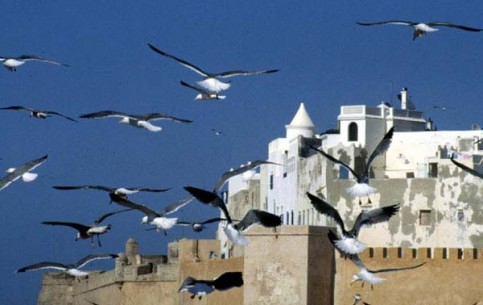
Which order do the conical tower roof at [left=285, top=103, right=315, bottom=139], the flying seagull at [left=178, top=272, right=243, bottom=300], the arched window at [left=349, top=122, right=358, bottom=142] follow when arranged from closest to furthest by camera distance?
the flying seagull at [left=178, top=272, right=243, bottom=300]
the arched window at [left=349, top=122, right=358, bottom=142]
the conical tower roof at [left=285, top=103, right=315, bottom=139]

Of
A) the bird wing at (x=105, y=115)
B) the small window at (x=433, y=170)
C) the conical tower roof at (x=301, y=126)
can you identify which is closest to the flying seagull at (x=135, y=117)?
the bird wing at (x=105, y=115)

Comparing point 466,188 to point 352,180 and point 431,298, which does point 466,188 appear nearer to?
point 352,180

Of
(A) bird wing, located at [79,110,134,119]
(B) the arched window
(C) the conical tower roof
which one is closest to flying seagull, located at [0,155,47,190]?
(A) bird wing, located at [79,110,134,119]

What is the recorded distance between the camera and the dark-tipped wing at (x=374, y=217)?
42.1 meters

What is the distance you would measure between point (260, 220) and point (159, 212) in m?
3.91

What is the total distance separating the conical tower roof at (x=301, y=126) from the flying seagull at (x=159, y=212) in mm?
36259

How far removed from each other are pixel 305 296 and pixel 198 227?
27.0 feet

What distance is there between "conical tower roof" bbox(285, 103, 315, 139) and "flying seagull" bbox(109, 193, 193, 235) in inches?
1428

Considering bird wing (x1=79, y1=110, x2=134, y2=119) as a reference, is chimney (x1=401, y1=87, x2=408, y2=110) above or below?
above

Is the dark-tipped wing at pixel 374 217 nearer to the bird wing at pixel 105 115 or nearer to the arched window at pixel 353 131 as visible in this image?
the bird wing at pixel 105 115

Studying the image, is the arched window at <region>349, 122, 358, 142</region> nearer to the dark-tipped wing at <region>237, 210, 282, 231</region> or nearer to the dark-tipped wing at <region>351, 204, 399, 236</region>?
the dark-tipped wing at <region>237, 210, 282, 231</region>

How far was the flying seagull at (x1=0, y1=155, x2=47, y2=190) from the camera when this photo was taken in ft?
143

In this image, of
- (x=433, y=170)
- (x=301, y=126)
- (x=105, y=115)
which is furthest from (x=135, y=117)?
(x=301, y=126)

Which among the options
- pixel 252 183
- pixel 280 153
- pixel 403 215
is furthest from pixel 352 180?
pixel 252 183
